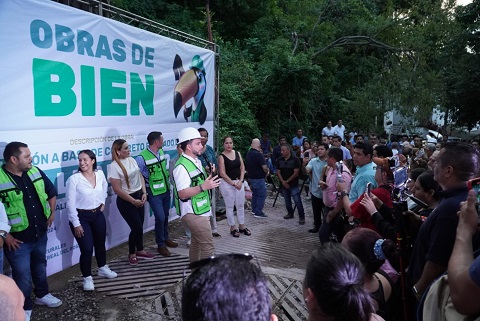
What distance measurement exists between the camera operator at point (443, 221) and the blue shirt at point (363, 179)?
2.09 metres

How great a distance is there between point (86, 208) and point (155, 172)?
4.65 ft

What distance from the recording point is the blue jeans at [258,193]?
305 inches

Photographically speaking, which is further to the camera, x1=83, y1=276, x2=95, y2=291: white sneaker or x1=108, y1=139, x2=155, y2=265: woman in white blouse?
x1=108, y1=139, x2=155, y2=265: woman in white blouse

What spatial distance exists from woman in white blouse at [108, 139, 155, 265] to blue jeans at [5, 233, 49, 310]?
1.23 meters

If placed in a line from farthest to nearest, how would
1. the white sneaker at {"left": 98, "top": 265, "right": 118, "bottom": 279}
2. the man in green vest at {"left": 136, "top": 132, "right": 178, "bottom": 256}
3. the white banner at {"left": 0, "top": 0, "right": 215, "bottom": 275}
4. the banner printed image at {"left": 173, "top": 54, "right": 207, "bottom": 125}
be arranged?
1. the banner printed image at {"left": 173, "top": 54, "right": 207, "bottom": 125}
2. the man in green vest at {"left": 136, "top": 132, "right": 178, "bottom": 256}
3. the white sneaker at {"left": 98, "top": 265, "right": 118, "bottom": 279}
4. the white banner at {"left": 0, "top": 0, "right": 215, "bottom": 275}

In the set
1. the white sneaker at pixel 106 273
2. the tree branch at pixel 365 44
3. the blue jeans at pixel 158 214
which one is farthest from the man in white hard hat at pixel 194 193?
the tree branch at pixel 365 44

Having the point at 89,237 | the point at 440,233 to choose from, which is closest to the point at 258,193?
the point at 89,237

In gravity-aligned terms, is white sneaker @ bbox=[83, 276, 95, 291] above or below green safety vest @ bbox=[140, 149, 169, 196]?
below

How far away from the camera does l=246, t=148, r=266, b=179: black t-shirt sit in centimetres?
762

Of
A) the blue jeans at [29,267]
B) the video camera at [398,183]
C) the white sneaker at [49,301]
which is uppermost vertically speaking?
the video camera at [398,183]

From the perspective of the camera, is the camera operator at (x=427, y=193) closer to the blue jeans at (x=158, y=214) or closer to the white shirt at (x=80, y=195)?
the white shirt at (x=80, y=195)

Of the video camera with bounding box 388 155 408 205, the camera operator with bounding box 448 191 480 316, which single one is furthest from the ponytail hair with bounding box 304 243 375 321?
the video camera with bounding box 388 155 408 205

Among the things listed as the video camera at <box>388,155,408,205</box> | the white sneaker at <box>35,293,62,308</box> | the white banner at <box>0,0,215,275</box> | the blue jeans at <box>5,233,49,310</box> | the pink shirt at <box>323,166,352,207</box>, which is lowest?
the white sneaker at <box>35,293,62,308</box>

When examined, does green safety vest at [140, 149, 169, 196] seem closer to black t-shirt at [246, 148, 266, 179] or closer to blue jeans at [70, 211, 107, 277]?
blue jeans at [70, 211, 107, 277]
